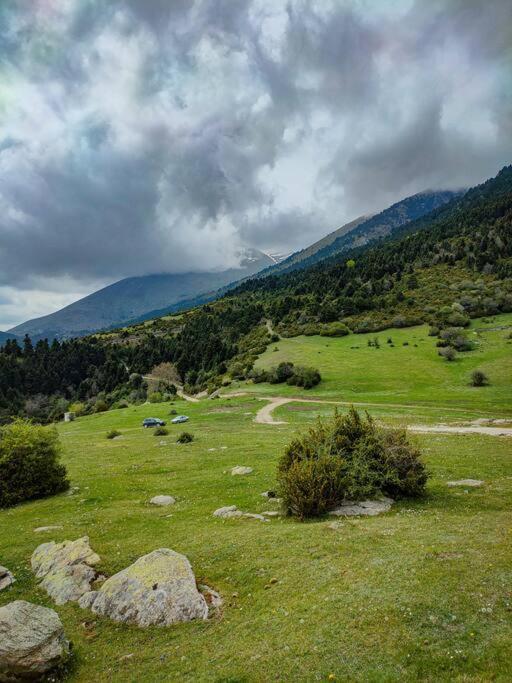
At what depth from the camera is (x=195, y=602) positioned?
12.7m

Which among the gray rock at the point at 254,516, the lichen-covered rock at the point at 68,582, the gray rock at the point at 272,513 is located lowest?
the gray rock at the point at 272,513

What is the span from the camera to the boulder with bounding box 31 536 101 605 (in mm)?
14655

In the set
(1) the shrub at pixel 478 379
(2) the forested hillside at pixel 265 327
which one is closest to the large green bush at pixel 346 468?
(1) the shrub at pixel 478 379

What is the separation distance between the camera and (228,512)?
2147 centimetres

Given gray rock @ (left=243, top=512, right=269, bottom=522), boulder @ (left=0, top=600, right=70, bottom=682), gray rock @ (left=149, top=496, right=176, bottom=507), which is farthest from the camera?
gray rock @ (left=149, top=496, right=176, bottom=507)

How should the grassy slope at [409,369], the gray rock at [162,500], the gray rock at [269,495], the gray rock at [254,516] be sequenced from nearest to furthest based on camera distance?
the gray rock at [254,516], the gray rock at [269,495], the gray rock at [162,500], the grassy slope at [409,369]

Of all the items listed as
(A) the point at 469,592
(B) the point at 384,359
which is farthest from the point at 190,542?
(B) the point at 384,359

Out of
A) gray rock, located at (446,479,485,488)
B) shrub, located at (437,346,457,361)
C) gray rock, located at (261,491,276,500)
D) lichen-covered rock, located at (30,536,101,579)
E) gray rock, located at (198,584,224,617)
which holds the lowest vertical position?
shrub, located at (437,346,457,361)

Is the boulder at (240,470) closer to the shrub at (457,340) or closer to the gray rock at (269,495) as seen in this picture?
the gray rock at (269,495)

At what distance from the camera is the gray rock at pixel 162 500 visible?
24.4m

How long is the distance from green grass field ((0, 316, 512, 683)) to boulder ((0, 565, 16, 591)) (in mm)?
383

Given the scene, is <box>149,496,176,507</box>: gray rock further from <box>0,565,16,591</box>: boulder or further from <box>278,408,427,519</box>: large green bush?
<box>0,565,16,591</box>: boulder

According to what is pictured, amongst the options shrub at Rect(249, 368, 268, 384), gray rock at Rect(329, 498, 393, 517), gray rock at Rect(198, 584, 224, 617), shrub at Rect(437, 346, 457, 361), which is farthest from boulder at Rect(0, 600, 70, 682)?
shrub at Rect(437, 346, 457, 361)

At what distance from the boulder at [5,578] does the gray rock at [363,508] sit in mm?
14294
